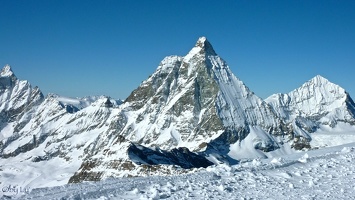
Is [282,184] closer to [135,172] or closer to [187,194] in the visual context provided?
[187,194]

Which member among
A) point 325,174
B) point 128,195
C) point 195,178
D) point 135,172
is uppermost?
point 135,172

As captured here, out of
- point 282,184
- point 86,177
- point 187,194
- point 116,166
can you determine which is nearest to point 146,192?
point 187,194

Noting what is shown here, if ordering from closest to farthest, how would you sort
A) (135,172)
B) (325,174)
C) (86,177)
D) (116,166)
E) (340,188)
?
(340,188) → (325,174) → (135,172) → (116,166) → (86,177)

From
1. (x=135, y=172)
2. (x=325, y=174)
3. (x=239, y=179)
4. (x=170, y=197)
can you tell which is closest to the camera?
(x=170, y=197)

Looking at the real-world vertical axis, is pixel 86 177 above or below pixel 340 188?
above

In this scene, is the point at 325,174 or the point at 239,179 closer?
the point at 239,179

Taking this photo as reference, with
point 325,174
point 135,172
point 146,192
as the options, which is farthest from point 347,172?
point 135,172
